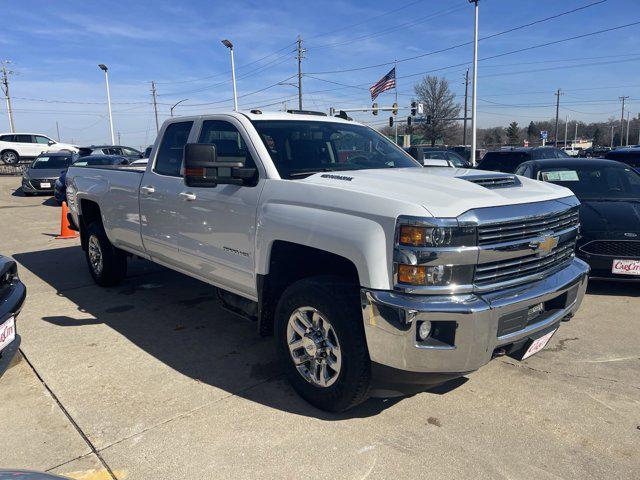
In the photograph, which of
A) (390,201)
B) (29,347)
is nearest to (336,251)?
(390,201)

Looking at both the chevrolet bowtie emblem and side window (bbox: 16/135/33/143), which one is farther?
side window (bbox: 16/135/33/143)

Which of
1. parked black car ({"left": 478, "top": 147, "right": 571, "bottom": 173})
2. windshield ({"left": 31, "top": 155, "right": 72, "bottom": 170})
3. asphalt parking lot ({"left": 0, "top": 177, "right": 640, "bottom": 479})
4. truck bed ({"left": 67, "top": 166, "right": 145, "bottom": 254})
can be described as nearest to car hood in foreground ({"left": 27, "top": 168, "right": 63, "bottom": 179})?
windshield ({"left": 31, "top": 155, "right": 72, "bottom": 170})

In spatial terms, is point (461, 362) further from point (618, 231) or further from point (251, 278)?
point (618, 231)

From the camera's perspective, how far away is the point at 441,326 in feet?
8.87

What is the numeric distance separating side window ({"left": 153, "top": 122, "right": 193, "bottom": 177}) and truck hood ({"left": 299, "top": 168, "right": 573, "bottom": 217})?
5.79 ft

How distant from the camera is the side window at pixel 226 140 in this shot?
387 centimetres

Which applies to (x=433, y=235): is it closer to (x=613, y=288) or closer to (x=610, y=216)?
(x=610, y=216)

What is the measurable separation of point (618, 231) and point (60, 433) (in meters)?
5.67

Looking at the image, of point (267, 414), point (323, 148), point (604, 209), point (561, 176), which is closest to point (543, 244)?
point (323, 148)

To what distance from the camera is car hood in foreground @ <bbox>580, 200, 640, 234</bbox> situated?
560 cm

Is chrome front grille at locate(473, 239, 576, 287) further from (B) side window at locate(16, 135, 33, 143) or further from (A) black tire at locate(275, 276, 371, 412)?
(B) side window at locate(16, 135, 33, 143)

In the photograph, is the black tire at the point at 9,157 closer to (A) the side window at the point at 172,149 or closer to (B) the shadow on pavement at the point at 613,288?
(A) the side window at the point at 172,149

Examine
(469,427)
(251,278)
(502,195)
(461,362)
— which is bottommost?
(469,427)

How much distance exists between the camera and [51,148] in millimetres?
29578
